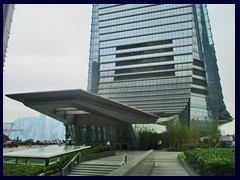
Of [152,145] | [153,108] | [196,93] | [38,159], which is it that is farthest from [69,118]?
[196,93]

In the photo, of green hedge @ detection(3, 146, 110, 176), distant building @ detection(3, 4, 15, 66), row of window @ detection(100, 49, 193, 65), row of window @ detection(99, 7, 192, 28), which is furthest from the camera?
row of window @ detection(99, 7, 192, 28)

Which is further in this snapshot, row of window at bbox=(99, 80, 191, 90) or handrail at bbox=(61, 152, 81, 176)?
row of window at bbox=(99, 80, 191, 90)

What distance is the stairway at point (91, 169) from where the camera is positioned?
1324cm

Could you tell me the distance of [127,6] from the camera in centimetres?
8106

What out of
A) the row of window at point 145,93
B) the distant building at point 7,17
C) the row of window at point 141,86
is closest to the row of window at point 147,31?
the row of window at point 141,86

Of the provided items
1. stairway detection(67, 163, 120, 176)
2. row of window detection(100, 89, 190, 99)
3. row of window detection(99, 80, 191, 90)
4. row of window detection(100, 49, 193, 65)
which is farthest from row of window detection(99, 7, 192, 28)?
stairway detection(67, 163, 120, 176)

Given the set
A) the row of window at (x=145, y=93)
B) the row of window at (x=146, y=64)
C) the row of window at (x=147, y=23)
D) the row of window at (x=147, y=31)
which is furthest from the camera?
the row of window at (x=147, y=23)

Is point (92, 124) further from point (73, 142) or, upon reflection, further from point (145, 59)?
point (145, 59)

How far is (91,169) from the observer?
45.6ft

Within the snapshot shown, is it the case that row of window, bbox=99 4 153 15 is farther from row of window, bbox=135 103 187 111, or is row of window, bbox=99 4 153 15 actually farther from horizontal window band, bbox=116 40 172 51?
row of window, bbox=135 103 187 111

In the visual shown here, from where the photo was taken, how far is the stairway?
13.2 m

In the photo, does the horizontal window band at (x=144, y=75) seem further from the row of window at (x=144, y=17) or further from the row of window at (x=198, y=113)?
the row of window at (x=144, y=17)

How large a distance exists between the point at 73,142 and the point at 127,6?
62092 millimetres

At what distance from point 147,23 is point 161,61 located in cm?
1458
